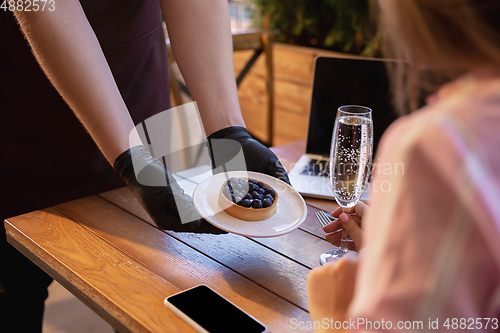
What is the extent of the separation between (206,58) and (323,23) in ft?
8.72

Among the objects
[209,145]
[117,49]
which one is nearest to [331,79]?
[209,145]

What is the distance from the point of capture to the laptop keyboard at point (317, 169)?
122 cm

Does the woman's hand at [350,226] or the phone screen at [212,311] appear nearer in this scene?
the phone screen at [212,311]

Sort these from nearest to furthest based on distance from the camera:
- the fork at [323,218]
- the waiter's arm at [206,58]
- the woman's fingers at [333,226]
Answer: the woman's fingers at [333,226] < the fork at [323,218] < the waiter's arm at [206,58]

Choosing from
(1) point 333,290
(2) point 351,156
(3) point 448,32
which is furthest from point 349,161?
(3) point 448,32

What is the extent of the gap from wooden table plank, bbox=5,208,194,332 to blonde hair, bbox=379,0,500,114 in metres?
0.45

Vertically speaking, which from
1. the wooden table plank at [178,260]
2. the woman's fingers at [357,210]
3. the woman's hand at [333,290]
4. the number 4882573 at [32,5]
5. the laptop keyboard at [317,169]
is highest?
the number 4882573 at [32,5]

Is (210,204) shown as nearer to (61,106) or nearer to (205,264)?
(205,264)

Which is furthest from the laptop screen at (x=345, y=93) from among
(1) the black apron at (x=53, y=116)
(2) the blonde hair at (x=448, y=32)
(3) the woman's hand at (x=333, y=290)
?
(2) the blonde hair at (x=448, y=32)

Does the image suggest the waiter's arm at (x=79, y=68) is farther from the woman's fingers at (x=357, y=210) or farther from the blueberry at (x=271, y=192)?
the woman's fingers at (x=357, y=210)

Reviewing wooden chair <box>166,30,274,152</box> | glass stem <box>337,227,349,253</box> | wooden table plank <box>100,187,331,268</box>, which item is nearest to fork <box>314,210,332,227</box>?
wooden table plank <box>100,187,331,268</box>

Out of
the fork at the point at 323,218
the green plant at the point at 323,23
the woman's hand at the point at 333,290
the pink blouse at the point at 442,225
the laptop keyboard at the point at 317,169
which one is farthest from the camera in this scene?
the green plant at the point at 323,23

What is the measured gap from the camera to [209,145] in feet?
3.45

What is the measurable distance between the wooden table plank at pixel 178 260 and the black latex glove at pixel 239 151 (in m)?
0.20
